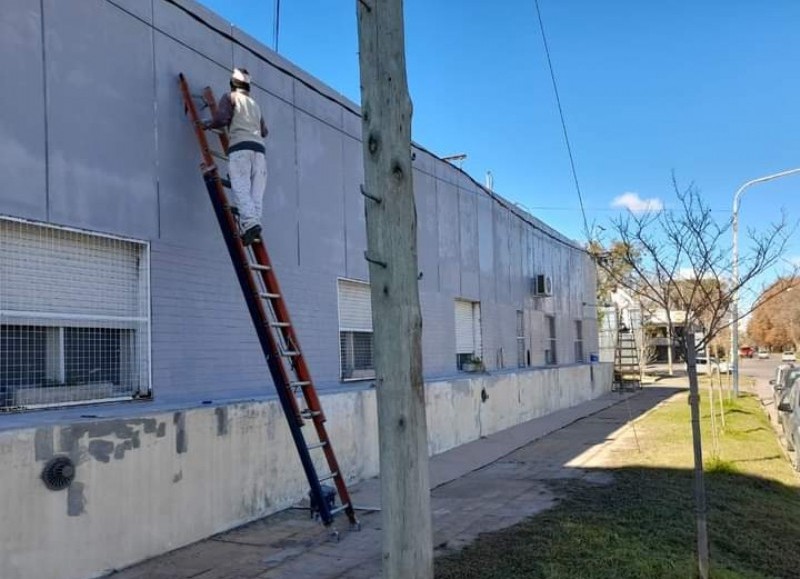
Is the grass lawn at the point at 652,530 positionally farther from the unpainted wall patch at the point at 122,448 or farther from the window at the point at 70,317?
the window at the point at 70,317

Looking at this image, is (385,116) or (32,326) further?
(32,326)

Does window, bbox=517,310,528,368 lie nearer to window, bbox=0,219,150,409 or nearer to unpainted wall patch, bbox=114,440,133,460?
window, bbox=0,219,150,409

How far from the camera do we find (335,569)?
610 cm

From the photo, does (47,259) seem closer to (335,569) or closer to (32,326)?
(32,326)

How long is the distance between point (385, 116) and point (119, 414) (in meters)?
3.64

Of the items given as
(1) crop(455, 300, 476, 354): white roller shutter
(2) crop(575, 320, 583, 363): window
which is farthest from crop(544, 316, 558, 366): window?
(1) crop(455, 300, 476, 354): white roller shutter

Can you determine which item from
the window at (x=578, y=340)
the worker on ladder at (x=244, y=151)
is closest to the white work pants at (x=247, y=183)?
the worker on ladder at (x=244, y=151)

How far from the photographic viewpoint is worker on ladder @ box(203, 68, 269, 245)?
7340 mm

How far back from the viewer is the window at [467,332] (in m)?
15.3

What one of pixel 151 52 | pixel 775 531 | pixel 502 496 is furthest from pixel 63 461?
pixel 775 531

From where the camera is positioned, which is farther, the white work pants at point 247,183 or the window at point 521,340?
the window at point 521,340

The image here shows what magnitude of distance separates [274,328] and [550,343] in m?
15.9

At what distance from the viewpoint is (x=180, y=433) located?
6758 mm

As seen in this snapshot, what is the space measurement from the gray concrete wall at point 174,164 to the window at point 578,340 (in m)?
16.5
